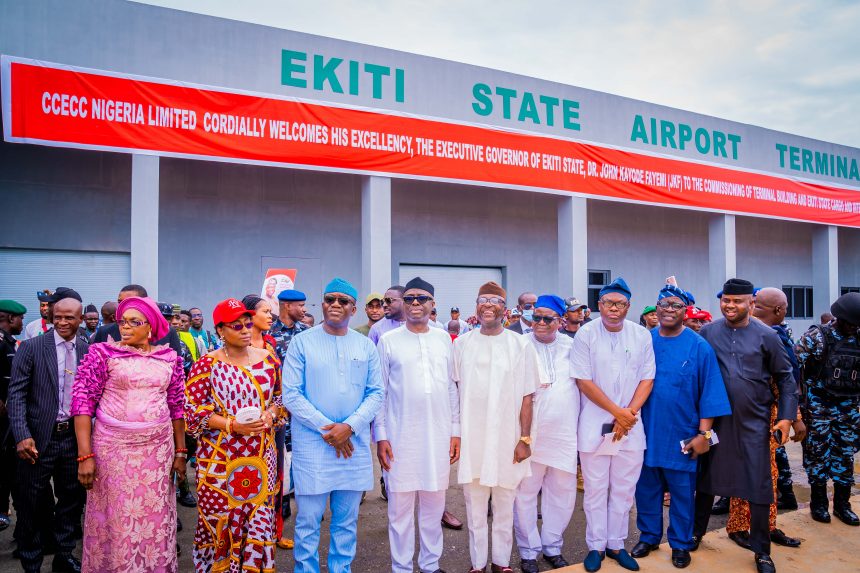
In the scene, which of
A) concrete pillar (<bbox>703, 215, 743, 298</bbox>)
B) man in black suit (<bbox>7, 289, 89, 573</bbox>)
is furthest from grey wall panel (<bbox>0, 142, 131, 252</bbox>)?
concrete pillar (<bbox>703, 215, 743, 298</bbox>)

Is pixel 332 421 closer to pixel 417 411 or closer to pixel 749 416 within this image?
pixel 417 411

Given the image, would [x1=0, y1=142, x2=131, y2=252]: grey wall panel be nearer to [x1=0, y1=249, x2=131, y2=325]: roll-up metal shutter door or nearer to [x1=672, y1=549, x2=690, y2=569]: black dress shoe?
[x1=0, y1=249, x2=131, y2=325]: roll-up metal shutter door

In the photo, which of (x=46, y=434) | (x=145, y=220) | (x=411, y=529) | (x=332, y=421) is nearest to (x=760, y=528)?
(x=411, y=529)

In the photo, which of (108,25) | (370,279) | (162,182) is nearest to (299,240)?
(370,279)

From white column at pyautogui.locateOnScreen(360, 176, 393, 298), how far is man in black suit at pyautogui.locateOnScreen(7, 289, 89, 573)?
6.22 m

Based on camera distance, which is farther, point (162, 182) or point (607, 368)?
point (162, 182)

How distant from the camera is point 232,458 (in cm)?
334

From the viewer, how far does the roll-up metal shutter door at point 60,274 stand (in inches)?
355

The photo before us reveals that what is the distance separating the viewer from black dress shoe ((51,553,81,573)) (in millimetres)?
3857

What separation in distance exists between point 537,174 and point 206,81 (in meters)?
6.20

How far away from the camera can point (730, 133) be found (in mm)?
15117

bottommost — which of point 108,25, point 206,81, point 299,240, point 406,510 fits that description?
point 406,510

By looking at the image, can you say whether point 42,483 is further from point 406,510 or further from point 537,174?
point 537,174

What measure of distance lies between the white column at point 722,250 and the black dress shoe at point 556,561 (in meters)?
11.8
